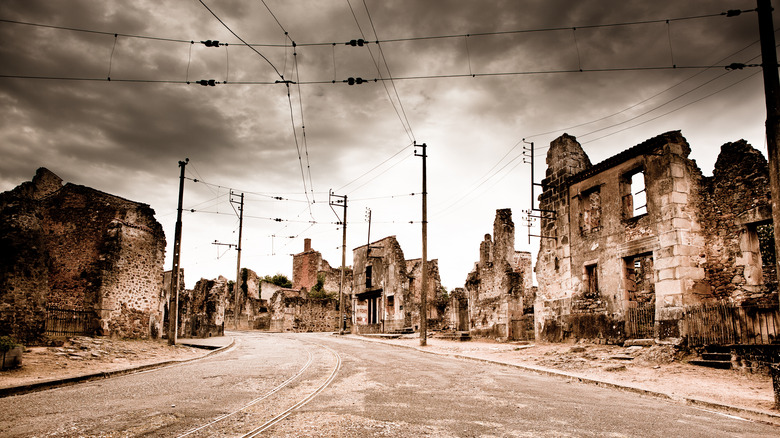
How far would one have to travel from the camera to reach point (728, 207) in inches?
600

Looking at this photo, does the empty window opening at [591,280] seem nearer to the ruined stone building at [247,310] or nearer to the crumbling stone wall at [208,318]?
the crumbling stone wall at [208,318]

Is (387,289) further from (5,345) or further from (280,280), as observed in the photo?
(280,280)

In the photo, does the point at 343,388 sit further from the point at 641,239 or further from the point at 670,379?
the point at 641,239

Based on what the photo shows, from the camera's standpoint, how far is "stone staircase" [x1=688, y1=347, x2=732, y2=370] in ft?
40.9

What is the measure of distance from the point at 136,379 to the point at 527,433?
9209 mm

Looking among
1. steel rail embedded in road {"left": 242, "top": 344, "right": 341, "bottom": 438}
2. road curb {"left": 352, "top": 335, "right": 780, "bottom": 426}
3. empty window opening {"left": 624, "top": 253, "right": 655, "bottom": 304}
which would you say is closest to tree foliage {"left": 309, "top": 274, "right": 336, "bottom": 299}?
empty window opening {"left": 624, "top": 253, "right": 655, "bottom": 304}

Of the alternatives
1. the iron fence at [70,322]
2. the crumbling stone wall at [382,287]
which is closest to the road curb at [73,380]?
the iron fence at [70,322]

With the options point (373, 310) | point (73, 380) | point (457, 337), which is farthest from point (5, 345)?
point (373, 310)

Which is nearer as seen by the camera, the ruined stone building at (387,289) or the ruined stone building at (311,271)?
the ruined stone building at (387,289)

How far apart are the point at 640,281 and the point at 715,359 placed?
11587 mm

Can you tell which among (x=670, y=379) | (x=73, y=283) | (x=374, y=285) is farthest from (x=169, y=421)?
(x=374, y=285)

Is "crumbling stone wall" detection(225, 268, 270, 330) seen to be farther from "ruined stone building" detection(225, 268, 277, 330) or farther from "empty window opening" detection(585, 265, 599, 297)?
"empty window opening" detection(585, 265, 599, 297)

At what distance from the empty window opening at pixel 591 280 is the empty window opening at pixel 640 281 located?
138 cm

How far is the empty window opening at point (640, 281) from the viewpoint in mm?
18047
